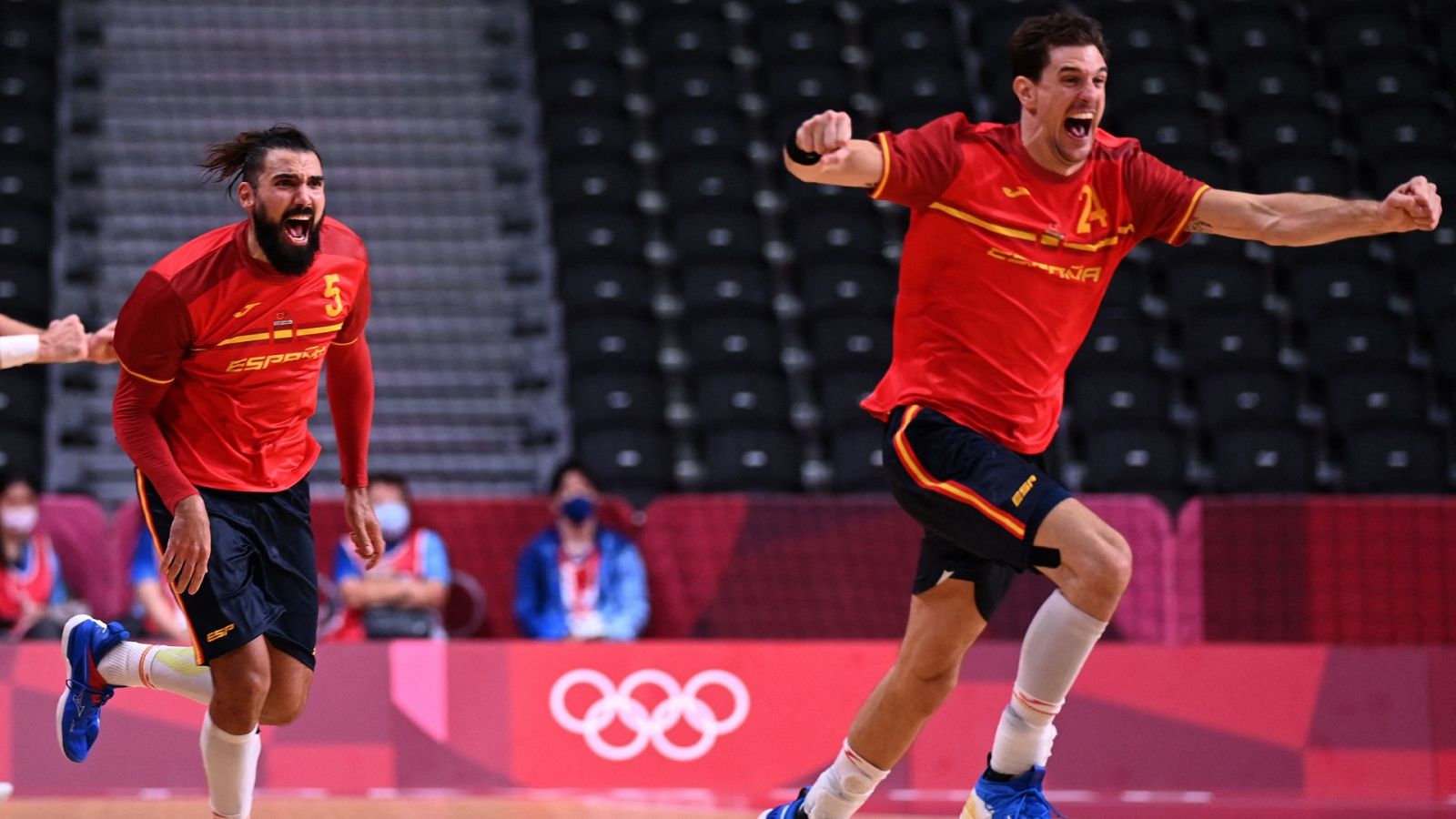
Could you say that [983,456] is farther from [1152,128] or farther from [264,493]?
[1152,128]

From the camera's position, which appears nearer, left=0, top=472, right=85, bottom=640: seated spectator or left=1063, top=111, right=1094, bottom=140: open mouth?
left=1063, top=111, right=1094, bottom=140: open mouth

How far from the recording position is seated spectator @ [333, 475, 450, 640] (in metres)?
9.25

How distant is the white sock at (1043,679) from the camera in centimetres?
515

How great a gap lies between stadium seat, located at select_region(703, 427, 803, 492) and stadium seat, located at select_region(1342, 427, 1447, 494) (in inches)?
140

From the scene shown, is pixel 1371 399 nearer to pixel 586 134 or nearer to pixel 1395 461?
pixel 1395 461

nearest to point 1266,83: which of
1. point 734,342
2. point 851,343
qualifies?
point 851,343

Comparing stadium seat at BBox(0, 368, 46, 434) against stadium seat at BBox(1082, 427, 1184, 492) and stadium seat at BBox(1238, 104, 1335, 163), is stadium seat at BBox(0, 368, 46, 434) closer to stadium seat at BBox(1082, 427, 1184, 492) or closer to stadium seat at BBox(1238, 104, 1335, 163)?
stadium seat at BBox(1082, 427, 1184, 492)

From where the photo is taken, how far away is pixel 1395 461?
11.3 m

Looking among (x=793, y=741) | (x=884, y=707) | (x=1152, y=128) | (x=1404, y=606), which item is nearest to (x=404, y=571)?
(x=793, y=741)

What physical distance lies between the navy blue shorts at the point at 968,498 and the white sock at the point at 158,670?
7.57 feet

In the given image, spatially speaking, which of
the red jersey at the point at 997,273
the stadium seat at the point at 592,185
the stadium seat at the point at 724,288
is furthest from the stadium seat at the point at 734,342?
the red jersey at the point at 997,273

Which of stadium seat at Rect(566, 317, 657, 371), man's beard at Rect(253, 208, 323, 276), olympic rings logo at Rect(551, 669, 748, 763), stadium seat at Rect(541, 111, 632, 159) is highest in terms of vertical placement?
stadium seat at Rect(541, 111, 632, 159)

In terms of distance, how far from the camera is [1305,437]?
1162cm

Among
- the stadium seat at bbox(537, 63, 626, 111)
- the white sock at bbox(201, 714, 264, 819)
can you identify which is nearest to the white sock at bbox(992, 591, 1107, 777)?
the white sock at bbox(201, 714, 264, 819)
